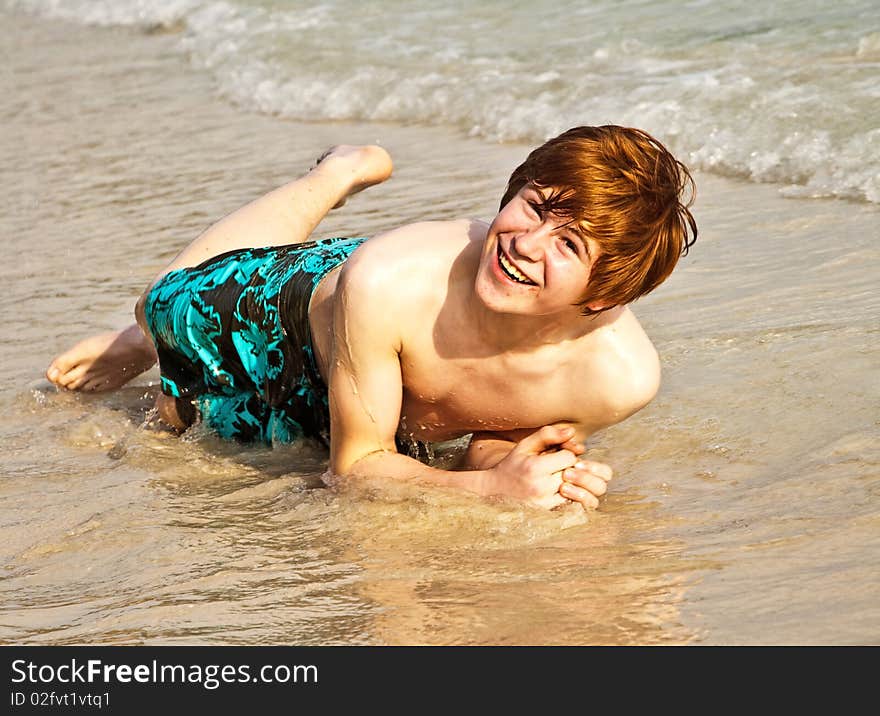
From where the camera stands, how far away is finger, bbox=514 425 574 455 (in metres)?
3.40

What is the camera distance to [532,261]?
3.17 m

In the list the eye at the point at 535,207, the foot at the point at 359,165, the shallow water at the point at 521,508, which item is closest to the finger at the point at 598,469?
the shallow water at the point at 521,508

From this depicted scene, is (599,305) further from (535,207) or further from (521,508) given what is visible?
(521,508)

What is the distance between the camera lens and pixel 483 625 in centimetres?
280

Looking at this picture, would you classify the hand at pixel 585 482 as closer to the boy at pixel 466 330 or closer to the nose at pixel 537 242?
the boy at pixel 466 330

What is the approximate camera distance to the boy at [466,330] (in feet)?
10.3

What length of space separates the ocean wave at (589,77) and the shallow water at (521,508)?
528 mm

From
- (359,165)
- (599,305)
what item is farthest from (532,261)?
(359,165)

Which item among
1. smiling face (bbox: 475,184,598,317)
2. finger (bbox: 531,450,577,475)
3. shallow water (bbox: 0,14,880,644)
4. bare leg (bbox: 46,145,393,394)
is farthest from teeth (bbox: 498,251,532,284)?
bare leg (bbox: 46,145,393,394)

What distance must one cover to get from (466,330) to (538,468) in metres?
0.43

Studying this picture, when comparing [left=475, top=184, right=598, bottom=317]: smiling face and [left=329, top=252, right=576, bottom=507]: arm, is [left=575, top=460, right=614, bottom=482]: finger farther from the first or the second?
[left=475, top=184, right=598, bottom=317]: smiling face

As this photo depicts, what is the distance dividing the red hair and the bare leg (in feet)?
5.85
